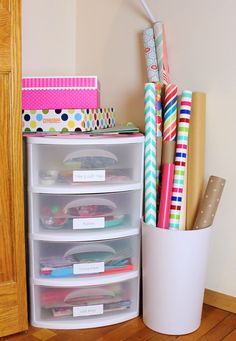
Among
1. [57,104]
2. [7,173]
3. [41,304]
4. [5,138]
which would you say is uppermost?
[57,104]

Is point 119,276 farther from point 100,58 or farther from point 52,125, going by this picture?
point 100,58

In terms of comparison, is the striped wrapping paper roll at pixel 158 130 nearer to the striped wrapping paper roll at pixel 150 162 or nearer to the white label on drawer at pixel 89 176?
the striped wrapping paper roll at pixel 150 162

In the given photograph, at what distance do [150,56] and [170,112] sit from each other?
26cm

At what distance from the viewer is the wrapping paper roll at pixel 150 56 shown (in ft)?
5.32

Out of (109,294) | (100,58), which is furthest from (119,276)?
(100,58)

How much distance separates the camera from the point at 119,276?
149 cm

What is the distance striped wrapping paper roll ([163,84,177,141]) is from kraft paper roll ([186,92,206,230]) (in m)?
0.06

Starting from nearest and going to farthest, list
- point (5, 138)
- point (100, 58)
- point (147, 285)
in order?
point (5, 138) < point (147, 285) < point (100, 58)

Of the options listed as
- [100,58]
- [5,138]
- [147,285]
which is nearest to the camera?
[5,138]

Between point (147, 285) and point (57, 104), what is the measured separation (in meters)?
0.66

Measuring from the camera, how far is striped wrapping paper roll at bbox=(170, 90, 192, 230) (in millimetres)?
1465

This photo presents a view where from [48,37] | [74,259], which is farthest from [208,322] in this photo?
[48,37]

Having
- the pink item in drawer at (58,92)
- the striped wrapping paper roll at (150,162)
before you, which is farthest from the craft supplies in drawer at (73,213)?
the pink item in drawer at (58,92)

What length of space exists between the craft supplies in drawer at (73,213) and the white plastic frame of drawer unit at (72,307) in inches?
7.7
